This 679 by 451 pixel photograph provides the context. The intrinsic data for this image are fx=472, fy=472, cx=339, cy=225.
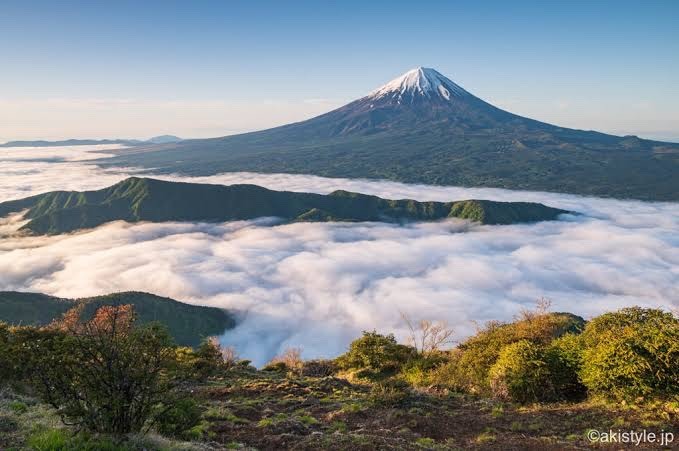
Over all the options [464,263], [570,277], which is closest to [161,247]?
[464,263]

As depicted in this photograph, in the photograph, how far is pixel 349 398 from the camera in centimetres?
2498

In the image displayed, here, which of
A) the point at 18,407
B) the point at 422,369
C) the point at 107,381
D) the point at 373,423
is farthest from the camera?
the point at 422,369

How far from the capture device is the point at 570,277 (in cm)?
17375

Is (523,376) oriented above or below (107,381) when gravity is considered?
below

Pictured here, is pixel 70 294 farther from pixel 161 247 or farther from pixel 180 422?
pixel 180 422

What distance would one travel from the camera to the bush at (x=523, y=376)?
22609mm

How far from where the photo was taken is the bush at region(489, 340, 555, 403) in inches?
890

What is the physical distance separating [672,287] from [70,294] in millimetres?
192309

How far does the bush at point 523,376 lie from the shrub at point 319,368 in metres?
18.0

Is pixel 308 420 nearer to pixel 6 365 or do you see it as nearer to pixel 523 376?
pixel 523 376

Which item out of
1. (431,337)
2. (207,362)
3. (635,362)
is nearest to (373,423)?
(635,362)

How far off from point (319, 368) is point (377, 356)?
Result: 5986 millimetres

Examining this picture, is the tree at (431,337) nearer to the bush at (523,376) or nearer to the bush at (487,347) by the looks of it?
the bush at (487,347)

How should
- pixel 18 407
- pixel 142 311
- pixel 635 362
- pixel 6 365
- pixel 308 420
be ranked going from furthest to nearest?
1. pixel 142 311
2. pixel 6 365
3. pixel 308 420
4. pixel 635 362
5. pixel 18 407
